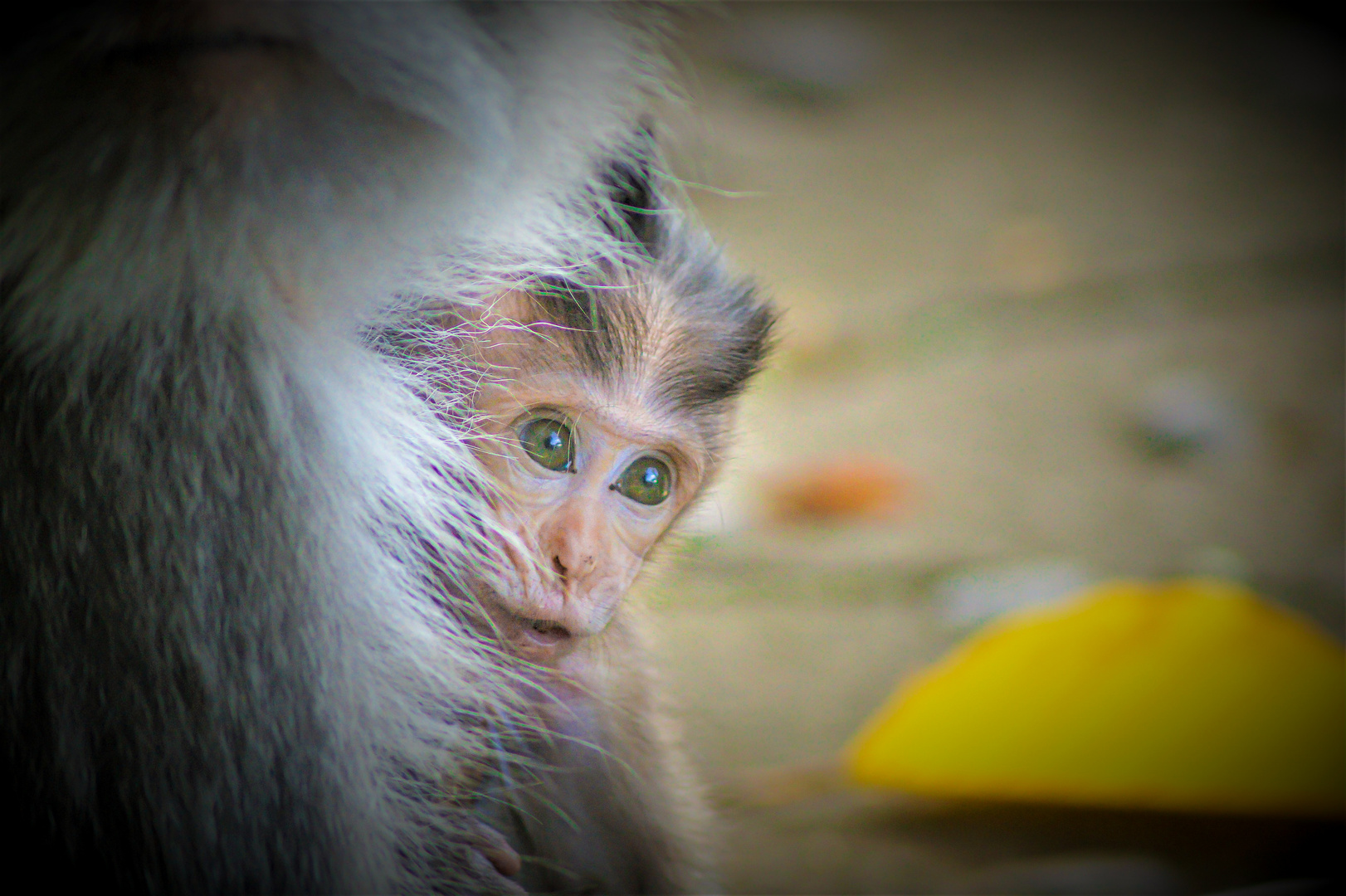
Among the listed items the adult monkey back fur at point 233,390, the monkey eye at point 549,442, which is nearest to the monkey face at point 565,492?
the monkey eye at point 549,442

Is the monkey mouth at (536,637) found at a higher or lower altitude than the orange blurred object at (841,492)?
lower

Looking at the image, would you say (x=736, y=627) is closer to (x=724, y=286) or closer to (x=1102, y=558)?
(x=1102, y=558)

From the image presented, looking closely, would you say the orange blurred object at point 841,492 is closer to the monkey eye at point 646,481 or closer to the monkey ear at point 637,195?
the monkey eye at point 646,481

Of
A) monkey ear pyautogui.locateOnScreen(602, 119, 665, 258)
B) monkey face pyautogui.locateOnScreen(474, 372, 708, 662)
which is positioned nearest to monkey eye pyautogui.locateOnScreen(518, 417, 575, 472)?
monkey face pyautogui.locateOnScreen(474, 372, 708, 662)

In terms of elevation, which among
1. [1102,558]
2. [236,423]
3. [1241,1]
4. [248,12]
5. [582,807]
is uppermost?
[1241,1]

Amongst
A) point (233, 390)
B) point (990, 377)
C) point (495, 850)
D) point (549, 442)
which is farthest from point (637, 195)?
point (990, 377)

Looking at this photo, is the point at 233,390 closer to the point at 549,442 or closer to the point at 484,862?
the point at 549,442

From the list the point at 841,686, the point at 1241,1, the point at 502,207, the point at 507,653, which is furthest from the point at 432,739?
the point at 1241,1
